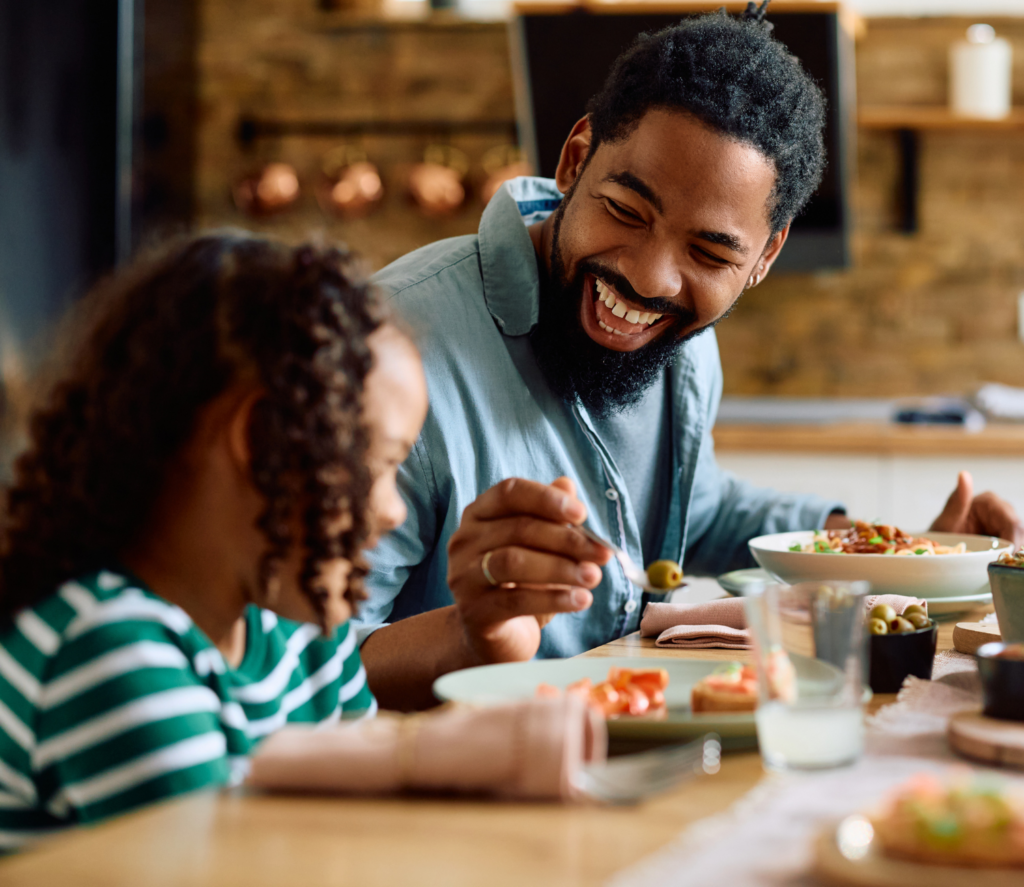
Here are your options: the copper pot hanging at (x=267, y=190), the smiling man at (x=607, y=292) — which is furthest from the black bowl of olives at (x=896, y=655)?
the copper pot hanging at (x=267, y=190)

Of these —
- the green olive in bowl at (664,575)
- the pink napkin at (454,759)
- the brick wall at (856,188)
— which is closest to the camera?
the pink napkin at (454,759)

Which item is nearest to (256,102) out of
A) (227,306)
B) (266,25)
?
(266,25)

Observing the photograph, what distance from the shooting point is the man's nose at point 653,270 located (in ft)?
4.68

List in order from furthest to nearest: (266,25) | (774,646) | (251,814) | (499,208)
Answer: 1. (266,25)
2. (499,208)
3. (774,646)
4. (251,814)

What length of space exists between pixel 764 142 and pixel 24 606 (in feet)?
3.40

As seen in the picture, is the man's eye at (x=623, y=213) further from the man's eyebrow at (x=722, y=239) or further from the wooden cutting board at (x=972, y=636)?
the wooden cutting board at (x=972, y=636)

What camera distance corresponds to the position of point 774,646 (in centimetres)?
70

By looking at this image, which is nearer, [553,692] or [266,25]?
[553,692]

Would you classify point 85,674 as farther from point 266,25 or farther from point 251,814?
point 266,25

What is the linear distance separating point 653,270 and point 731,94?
0.23 meters

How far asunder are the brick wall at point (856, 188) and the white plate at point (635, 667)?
9.32 feet

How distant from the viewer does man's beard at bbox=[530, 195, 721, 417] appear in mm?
1499

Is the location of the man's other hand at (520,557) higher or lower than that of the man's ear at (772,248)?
lower

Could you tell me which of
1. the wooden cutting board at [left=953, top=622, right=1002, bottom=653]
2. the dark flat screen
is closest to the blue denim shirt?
the wooden cutting board at [left=953, top=622, right=1002, bottom=653]
